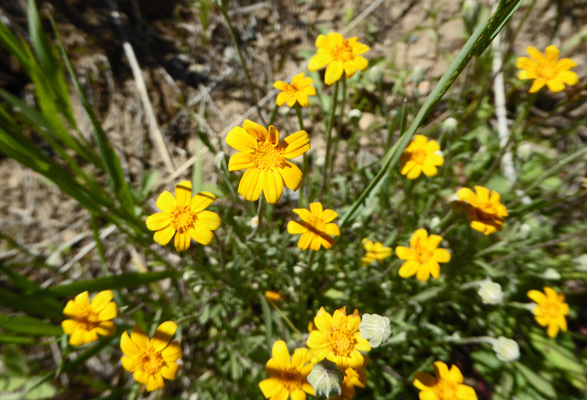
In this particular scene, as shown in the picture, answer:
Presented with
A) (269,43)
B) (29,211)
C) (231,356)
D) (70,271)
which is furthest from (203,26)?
(231,356)

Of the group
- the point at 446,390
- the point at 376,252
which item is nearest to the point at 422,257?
the point at 376,252

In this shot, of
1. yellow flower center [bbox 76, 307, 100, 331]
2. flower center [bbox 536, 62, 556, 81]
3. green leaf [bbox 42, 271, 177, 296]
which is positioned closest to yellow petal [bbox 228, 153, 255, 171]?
green leaf [bbox 42, 271, 177, 296]

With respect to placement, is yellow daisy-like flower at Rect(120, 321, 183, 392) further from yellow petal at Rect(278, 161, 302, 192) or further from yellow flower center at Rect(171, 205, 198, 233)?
yellow petal at Rect(278, 161, 302, 192)

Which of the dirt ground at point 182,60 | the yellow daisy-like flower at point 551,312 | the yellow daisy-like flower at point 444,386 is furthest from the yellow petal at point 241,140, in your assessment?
the yellow daisy-like flower at point 551,312

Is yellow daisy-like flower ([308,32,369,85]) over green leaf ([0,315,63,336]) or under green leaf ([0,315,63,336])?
over

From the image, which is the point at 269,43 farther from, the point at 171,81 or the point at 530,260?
the point at 530,260

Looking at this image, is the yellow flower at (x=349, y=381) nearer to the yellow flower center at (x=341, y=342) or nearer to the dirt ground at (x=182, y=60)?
the yellow flower center at (x=341, y=342)

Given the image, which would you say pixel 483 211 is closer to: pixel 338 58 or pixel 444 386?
pixel 444 386
